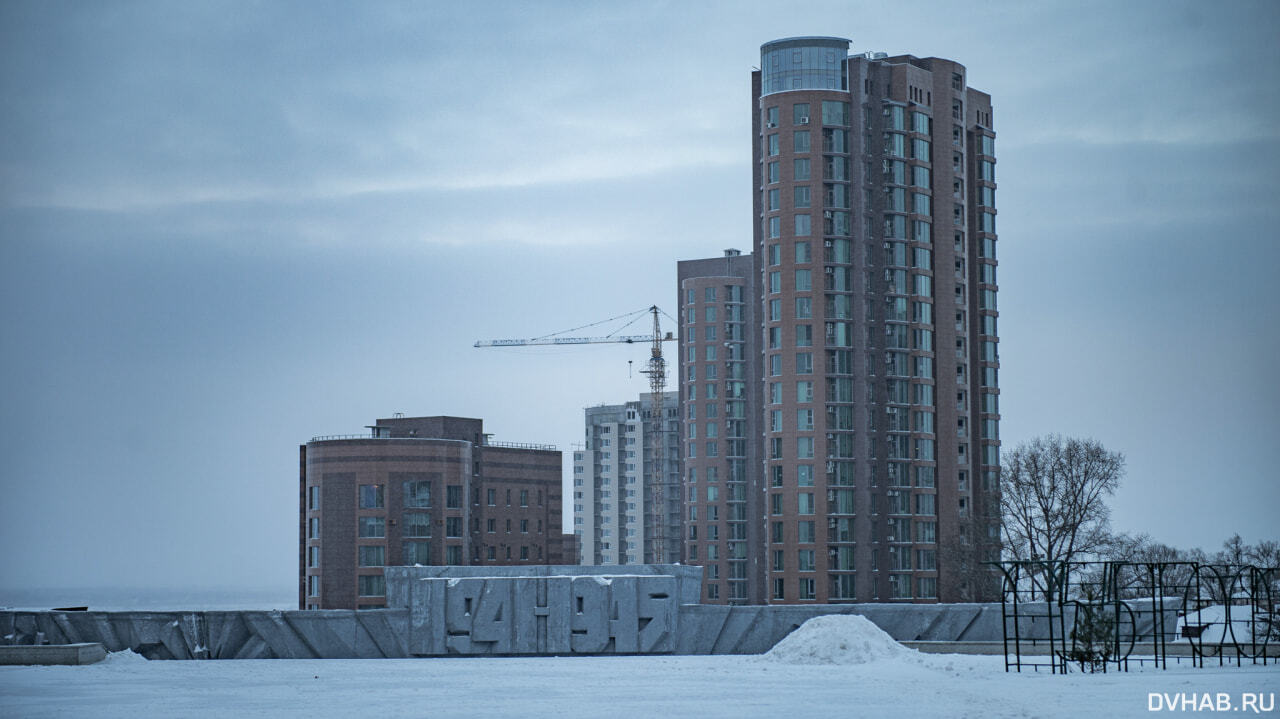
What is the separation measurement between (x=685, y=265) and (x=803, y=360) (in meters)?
74.9

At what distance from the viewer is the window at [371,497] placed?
401 feet

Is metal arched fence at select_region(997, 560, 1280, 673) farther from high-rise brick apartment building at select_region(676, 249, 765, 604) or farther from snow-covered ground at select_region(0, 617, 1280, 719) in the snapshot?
high-rise brick apartment building at select_region(676, 249, 765, 604)

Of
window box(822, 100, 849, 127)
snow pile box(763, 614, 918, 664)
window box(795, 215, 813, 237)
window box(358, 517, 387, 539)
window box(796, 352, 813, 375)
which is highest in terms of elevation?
window box(822, 100, 849, 127)

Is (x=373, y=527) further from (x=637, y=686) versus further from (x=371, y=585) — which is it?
(x=637, y=686)

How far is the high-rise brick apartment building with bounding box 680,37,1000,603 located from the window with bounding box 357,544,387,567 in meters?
32.1

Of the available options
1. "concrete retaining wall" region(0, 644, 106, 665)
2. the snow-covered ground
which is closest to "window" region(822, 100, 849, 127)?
the snow-covered ground

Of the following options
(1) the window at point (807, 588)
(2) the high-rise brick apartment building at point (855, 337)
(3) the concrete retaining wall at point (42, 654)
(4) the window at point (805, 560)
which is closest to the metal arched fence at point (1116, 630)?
(3) the concrete retaining wall at point (42, 654)

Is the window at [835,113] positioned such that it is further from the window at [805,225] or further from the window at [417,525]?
the window at [417,525]

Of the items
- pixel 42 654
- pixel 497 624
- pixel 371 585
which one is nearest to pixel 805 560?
pixel 371 585

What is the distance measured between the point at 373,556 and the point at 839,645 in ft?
245

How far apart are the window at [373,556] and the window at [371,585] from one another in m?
1.09

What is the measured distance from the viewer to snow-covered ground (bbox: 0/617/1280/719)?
3869 centimetres

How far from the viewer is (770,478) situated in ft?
392

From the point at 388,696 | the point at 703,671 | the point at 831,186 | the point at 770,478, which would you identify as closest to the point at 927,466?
the point at 770,478
